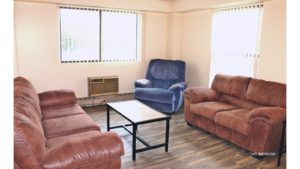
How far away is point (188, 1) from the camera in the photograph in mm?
5004

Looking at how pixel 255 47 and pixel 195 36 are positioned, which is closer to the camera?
pixel 255 47

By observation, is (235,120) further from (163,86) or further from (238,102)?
(163,86)

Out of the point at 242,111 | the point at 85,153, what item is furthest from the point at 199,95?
the point at 85,153

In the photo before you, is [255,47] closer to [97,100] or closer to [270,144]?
[270,144]

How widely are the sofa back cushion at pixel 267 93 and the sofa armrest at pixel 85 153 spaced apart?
236 cm

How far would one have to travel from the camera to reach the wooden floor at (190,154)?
9.48ft

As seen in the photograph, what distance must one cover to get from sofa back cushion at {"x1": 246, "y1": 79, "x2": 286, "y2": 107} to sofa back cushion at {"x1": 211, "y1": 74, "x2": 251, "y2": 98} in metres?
0.10

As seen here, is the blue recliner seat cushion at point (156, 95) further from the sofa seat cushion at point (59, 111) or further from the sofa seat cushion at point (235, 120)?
the sofa seat cushion at point (59, 111)

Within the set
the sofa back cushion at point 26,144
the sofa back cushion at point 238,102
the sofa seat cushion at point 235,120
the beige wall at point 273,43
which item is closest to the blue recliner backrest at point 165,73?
the sofa back cushion at point 238,102

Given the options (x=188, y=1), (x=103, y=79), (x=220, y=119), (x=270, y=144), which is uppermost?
(x=188, y=1)

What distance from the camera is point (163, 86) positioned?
533 cm

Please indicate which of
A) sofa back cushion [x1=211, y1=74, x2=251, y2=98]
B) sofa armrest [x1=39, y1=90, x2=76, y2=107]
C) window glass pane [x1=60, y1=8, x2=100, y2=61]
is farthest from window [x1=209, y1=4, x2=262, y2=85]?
sofa armrest [x1=39, y1=90, x2=76, y2=107]

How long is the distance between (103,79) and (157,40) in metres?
1.62
